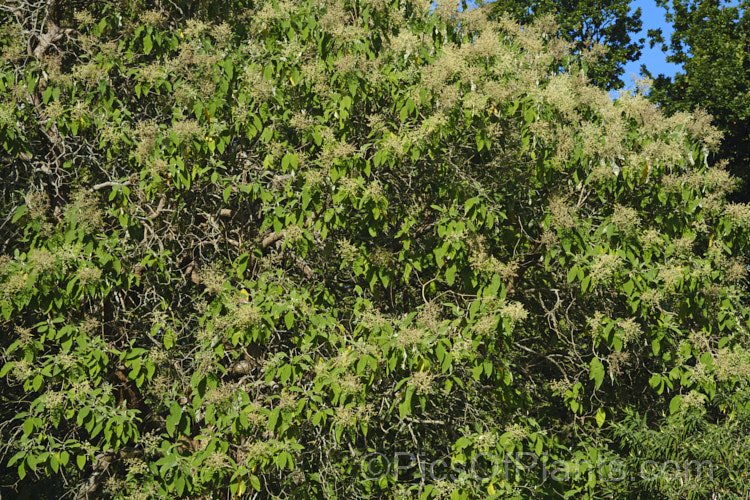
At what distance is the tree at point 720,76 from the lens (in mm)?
10805

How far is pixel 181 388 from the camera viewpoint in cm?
446

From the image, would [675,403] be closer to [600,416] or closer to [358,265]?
[600,416]

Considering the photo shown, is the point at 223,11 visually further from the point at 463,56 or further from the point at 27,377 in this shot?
the point at 27,377

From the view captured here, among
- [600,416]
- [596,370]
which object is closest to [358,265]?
[596,370]

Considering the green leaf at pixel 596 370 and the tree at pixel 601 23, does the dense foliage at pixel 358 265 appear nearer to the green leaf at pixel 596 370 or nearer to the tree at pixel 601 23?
the green leaf at pixel 596 370

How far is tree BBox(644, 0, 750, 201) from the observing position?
1080 cm

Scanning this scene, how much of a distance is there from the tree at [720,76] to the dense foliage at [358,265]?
21.7 ft

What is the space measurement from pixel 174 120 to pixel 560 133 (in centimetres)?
232

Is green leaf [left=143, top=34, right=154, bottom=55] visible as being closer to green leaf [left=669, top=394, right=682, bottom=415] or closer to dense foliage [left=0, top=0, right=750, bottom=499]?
dense foliage [left=0, top=0, right=750, bottom=499]

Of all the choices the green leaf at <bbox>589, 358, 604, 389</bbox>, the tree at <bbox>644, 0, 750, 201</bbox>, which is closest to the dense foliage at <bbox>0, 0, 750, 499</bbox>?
the green leaf at <bbox>589, 358, 604, 389</bbox>

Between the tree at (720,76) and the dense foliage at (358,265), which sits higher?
the tree at (720,76)

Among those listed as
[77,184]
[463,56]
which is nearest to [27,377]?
[77,184]

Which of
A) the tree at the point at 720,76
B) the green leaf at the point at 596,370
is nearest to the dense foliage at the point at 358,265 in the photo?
the green leaf at the point at 596,370

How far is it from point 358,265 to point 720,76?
8632 mm
